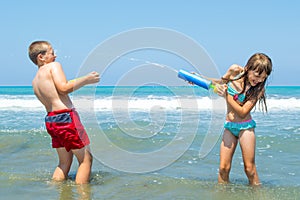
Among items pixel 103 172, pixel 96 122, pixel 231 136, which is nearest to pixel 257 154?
pixel 231 136

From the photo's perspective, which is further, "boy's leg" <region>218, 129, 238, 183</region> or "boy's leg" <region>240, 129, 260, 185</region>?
"boy's leg" <region>218, 129, 238, 183</region>

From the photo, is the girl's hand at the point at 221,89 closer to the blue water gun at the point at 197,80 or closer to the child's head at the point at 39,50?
the blue water gun at the point at 197,80

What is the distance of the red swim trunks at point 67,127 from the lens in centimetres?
424

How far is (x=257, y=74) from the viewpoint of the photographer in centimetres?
412

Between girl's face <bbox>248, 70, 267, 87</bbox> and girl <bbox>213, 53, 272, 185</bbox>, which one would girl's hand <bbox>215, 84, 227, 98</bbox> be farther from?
girl's face <bbox>248, 70, 267, 87</bbox>

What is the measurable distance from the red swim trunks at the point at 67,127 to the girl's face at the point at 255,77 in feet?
6.45

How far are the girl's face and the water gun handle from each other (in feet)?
1.36

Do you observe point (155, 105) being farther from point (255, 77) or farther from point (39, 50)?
point (255, 77)

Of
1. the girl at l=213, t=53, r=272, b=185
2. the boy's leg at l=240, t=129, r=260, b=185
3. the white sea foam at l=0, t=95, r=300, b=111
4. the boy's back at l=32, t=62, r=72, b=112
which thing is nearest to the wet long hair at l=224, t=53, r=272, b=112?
the girl at l=213, t=53, r=272, b=185

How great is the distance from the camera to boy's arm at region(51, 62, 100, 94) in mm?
4004

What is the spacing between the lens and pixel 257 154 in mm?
6465

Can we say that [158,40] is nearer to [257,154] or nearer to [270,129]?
[257,154]

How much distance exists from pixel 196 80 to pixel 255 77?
0.64 m

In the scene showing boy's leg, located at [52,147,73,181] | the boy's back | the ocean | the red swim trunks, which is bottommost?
the ocean
